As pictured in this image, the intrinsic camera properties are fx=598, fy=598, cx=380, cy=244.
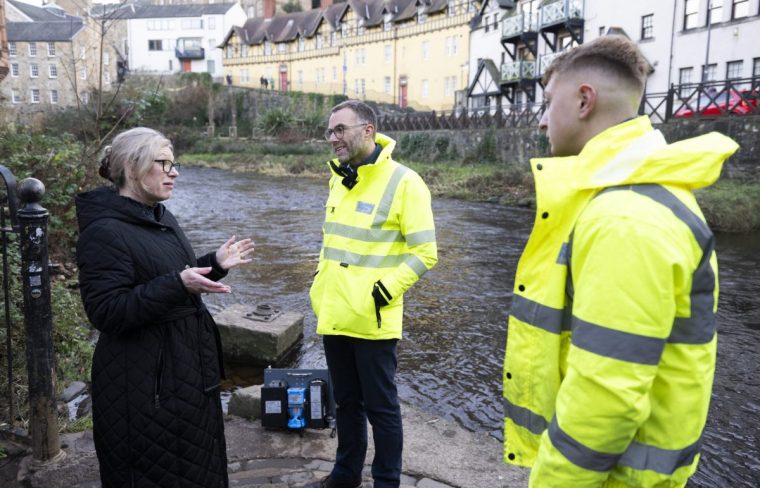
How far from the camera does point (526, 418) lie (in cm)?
194

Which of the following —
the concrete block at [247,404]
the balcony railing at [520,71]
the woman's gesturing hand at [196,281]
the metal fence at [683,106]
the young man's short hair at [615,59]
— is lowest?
the concrete block at [247,404]

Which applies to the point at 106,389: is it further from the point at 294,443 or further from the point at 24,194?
the point at 294,443

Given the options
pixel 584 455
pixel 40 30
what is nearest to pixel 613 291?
pixel 584 455

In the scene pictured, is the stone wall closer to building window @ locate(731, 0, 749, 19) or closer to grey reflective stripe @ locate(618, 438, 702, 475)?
building window @ locate(731, 0, 749, 19)

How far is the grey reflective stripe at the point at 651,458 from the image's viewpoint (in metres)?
1.63

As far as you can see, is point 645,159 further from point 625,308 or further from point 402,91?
point 402,91

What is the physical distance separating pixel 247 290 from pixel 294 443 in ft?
18.7

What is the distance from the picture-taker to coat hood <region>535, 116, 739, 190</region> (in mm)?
1561

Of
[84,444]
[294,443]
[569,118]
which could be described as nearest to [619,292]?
[569,118]

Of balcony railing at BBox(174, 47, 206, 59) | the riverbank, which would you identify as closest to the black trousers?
the riverbank

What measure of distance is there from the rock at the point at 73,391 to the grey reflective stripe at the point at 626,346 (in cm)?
447

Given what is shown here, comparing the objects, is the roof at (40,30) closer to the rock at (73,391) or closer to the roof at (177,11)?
the roof at (177,11)

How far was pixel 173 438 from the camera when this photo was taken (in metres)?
2.49

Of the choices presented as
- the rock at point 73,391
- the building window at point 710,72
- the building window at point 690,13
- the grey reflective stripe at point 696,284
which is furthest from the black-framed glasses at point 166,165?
the building window at point 690,13
